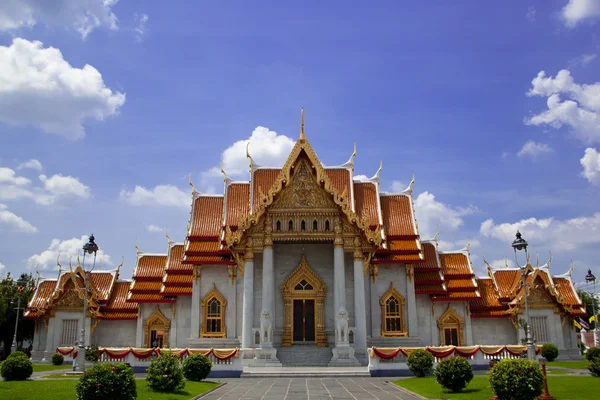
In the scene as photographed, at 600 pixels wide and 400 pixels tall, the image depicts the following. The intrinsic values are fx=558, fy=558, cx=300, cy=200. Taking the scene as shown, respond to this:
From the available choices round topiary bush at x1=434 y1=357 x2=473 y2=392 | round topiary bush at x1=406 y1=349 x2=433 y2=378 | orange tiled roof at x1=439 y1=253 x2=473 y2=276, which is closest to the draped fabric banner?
round topiary bush at x1=406 y1=349 x2=433 y2=378

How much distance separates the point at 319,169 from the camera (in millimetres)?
31219

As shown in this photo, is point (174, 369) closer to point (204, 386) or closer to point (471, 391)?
point (204, 386)

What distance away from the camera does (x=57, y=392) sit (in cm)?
1633

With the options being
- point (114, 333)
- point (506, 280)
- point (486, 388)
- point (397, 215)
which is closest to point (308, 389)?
point (486, 388)

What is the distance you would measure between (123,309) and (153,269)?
320 cm

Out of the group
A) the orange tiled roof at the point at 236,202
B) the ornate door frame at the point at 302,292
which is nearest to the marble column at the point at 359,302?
the ornate door frame at the point at 302,292

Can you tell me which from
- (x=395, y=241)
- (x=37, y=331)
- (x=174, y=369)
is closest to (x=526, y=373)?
(x=174, y=369)

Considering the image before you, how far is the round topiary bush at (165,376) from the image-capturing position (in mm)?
17688

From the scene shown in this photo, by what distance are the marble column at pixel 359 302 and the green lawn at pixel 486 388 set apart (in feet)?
23.0

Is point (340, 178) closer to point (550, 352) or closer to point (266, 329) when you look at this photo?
point (266, 329)

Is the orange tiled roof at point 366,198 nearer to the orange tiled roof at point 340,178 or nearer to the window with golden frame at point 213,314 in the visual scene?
the orange tiled roof at point 340,178

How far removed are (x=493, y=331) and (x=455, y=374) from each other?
65.0 feet

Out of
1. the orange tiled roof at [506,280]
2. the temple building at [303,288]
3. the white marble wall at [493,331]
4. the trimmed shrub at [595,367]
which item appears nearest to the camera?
the trimmed shrub at [595,367]

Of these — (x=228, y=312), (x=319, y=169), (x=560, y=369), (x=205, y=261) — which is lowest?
(x=560, y=369)
